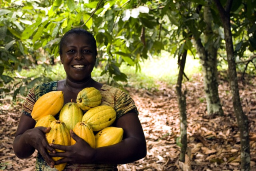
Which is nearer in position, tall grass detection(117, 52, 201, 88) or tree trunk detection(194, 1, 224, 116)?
tree trunk detection(194, 1, 224, 116)

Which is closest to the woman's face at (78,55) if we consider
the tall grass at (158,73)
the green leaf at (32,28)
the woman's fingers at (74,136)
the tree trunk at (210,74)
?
the woman's fingers at (74,136)

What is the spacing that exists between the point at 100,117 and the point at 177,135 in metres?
2.59

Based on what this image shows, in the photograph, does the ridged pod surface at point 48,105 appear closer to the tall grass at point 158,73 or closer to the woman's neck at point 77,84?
the woman's neck at point 77,84

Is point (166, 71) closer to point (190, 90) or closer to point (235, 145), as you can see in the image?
point (190, 90)

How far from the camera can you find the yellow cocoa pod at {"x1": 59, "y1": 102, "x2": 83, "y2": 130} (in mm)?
1187

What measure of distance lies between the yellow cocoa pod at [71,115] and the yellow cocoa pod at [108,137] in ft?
0.35

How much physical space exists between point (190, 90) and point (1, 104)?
3.55m

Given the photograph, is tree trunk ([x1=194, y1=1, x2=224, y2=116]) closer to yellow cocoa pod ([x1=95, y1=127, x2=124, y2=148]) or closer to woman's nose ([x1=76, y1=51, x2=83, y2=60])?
woman's nose ([x1=76, y1=51, x2=83, y2=60])

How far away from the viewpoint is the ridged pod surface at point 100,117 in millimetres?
1183

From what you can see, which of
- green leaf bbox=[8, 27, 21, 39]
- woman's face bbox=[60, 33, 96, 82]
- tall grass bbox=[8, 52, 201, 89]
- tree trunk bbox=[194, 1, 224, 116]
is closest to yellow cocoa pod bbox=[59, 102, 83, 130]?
woman's face bbox=[60, 33, 96, 82]

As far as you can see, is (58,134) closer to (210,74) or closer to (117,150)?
(117,150)

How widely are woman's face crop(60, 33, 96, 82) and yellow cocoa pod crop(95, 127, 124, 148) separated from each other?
0.32 meters

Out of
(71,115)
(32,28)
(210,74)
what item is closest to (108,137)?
(71,115)

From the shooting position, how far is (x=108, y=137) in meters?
1.16
